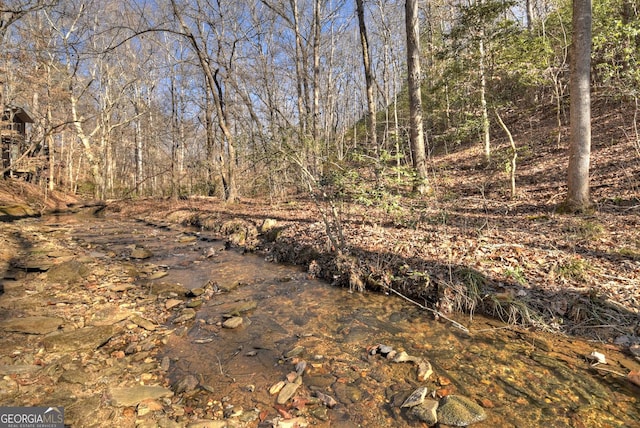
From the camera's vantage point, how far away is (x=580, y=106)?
7.34 m

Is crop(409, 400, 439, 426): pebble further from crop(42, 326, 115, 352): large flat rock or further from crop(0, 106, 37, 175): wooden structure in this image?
crop(0, 106, 37, 175): wooden structure

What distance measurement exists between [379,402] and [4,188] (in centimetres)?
2322

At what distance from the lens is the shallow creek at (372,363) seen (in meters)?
3.14

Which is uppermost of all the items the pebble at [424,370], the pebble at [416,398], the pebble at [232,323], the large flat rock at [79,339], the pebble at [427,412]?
the large flat rock at [79,339]

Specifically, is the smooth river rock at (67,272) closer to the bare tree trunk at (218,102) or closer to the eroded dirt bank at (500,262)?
the eroded dirt bank at (500,262)

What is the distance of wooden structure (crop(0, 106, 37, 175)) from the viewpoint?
19328 millimetres

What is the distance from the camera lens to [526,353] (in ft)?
13.1

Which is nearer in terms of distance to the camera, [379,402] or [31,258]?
[379,402]

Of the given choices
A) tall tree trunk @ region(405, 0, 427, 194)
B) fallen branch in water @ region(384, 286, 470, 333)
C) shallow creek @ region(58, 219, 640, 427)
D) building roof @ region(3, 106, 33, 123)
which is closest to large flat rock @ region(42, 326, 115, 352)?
shallow creek @ region(58, 219, 640, 427)

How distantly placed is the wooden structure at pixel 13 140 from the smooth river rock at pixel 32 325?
17751mm

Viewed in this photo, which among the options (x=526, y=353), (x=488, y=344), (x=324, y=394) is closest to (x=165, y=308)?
(x=324, y=394)

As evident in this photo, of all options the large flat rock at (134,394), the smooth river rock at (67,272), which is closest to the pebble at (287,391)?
the large flat rock at (134,394)

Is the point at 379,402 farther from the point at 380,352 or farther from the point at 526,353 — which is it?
the point at 526,353

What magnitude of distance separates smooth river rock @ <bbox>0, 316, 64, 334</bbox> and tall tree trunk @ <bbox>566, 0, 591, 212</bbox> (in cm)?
1003
